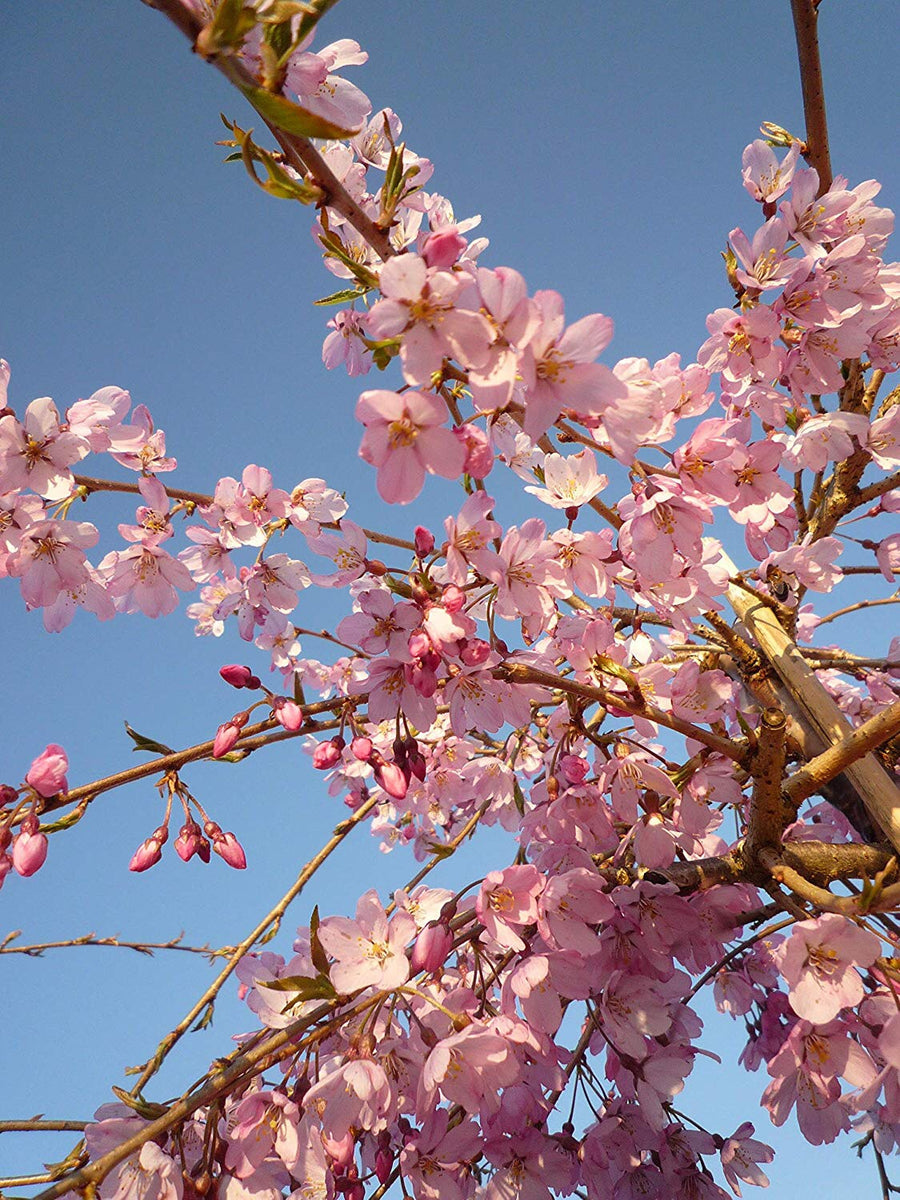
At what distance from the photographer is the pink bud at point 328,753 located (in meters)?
1.74

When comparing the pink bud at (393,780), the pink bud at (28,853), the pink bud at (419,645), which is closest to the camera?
A: the pink bud at (419,645)

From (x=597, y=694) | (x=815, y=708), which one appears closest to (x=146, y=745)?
(x=597, y=694)

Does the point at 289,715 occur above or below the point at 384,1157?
above

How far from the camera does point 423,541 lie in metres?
1.44

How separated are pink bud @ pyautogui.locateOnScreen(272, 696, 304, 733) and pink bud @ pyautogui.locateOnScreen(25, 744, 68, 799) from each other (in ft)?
1.32

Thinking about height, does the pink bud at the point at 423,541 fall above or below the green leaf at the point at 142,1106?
above

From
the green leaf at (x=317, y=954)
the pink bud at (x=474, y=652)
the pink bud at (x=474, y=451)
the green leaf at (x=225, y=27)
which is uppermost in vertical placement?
the green leaf at (x=225, y=27)

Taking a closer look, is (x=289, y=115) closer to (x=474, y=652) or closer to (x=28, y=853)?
(x=474, y=652)

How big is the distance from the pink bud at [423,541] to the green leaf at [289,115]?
0.68 meters

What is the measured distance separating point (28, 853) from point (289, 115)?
130 centimetres

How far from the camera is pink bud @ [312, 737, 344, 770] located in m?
1.74

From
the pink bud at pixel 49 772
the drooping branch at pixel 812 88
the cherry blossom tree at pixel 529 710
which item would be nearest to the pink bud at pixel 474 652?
the cherry blossom tree at pixel 529 710

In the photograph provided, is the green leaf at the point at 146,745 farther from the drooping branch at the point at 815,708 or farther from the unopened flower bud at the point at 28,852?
the drooping branch at the point at 815,708

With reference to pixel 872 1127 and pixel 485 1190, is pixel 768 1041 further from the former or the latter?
pixel 485 1190
